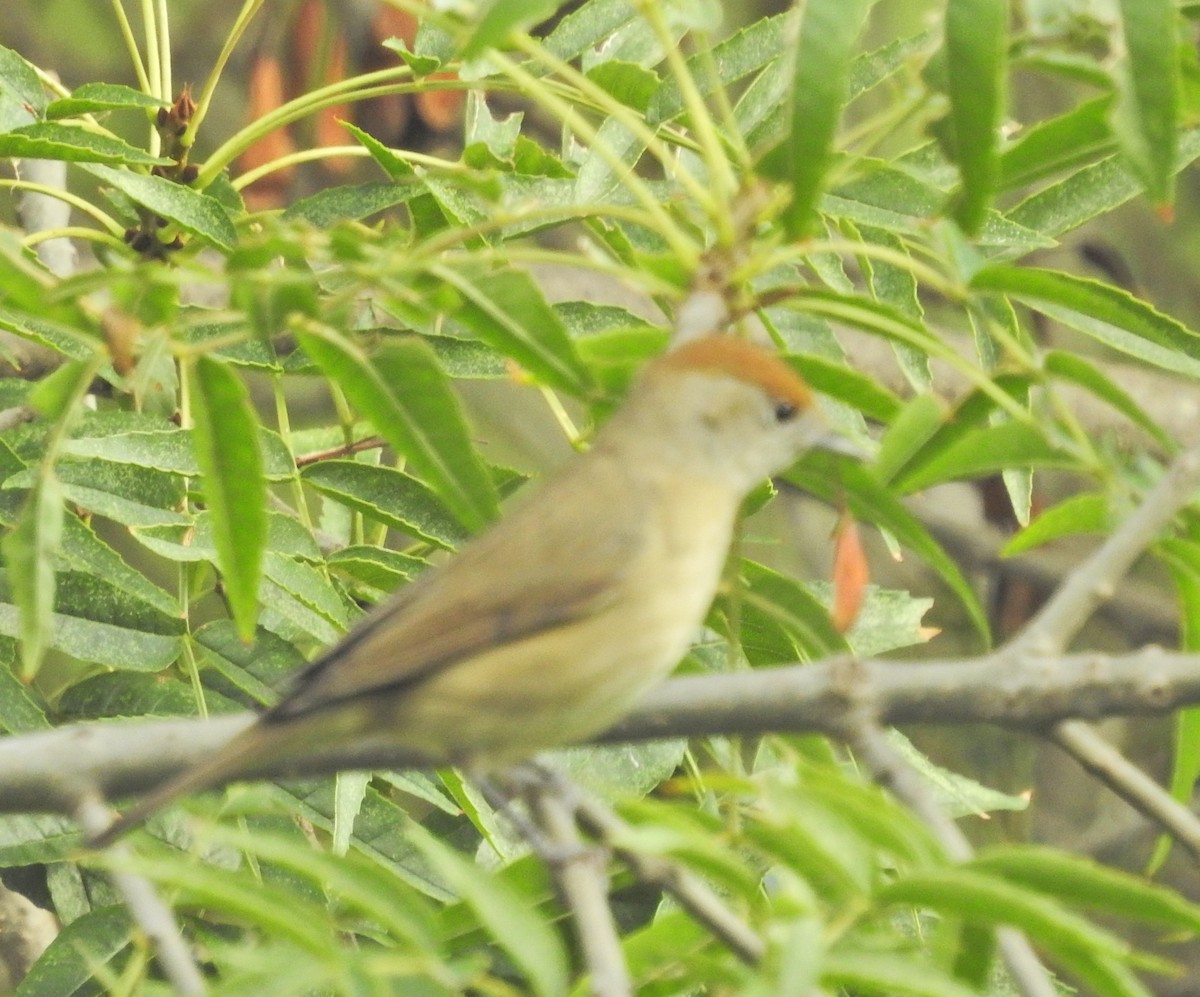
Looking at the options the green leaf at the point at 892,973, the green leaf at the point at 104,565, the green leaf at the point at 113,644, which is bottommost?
the green leaf at the point at 113,644

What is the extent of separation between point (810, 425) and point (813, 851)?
1.06m

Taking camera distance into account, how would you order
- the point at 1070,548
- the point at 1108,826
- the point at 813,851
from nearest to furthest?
the point at 813,851, the point at 1108,826, the point at 1070,548

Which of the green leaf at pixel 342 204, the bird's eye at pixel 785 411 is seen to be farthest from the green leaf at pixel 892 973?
the green leaf at pixel 342 204

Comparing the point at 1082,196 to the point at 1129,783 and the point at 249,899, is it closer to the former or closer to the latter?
the point at 1129,783

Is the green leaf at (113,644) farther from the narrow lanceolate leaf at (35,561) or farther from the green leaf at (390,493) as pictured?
the narrow lanceolate leaf at (35,561)

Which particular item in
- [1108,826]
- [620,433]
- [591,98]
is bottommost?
[1108,826]

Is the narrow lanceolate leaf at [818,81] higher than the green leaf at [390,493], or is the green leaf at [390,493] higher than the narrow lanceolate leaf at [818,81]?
the narrow lanceolate leaf at [818,81]

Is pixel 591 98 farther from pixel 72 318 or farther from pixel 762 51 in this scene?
pixel 72 318

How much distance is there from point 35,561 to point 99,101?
1275 mm

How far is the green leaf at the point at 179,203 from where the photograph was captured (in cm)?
297

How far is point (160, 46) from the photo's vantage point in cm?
372

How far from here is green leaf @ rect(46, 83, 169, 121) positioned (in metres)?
3.08

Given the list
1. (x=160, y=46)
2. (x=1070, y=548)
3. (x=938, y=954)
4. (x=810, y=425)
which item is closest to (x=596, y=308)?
(x=810, y=425)

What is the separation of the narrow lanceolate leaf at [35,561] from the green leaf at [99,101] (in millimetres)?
1153
